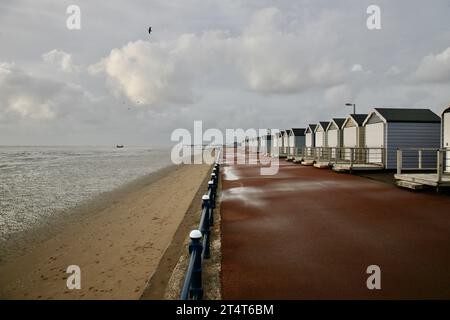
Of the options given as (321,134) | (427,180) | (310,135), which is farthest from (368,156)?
(310,135)

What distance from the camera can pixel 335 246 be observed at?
5930mm

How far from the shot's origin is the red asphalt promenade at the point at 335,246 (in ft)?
14.1

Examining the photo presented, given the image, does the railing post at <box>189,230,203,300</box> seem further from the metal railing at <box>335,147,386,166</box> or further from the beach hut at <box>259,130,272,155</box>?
the beach hut at <box>259,130,272,155</box>

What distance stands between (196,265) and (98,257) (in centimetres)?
493

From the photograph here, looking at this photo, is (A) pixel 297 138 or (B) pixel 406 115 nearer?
(B) pixel 406 115

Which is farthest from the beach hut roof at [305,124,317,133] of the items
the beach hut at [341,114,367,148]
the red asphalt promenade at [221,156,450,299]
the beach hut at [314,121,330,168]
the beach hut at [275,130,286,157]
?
the red asphalt promenade at [221,156,450,299]

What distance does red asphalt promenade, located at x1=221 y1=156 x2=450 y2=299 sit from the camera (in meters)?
4.31

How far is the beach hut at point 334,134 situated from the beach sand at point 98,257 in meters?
19.6

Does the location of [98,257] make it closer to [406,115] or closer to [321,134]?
[406,115]

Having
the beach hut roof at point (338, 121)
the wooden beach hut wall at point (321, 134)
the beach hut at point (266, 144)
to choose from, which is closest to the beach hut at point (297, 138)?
the wooden beach hut wall at point (321, 134)

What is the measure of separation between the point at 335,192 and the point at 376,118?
36.9ft

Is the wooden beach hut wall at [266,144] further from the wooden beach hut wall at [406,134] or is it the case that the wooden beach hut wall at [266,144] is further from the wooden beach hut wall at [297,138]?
the wooden beach hut wall at [406,134]

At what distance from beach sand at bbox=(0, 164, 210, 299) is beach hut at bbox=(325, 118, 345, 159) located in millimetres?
19555
